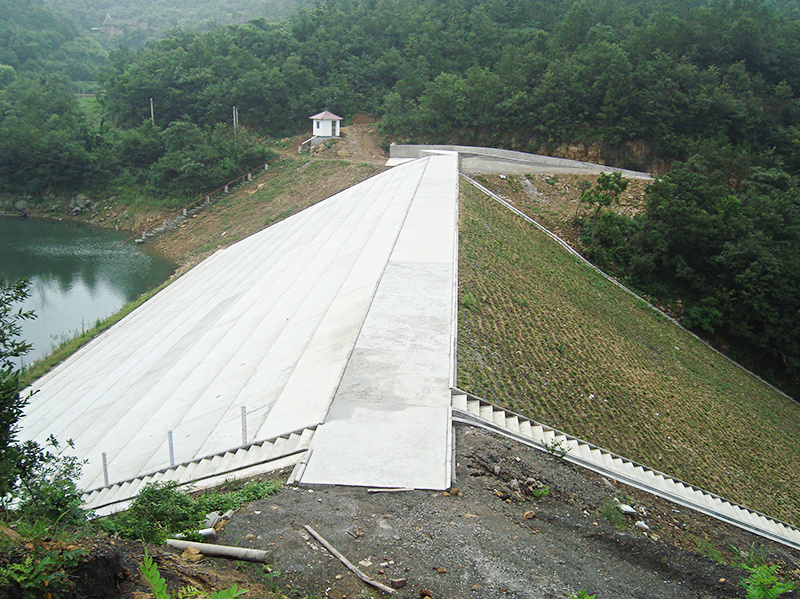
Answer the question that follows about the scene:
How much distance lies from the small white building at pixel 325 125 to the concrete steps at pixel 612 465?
3525 cm

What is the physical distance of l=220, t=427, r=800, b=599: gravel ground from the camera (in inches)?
256

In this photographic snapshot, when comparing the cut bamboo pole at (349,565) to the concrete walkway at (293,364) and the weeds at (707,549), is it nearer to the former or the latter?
the concrete walkway at (293,364)

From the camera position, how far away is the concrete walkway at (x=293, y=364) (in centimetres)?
1013

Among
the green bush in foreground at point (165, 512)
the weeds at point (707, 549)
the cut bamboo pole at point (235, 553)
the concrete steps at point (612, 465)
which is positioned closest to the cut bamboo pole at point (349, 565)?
the cut bamboo pole at point (235, 553)

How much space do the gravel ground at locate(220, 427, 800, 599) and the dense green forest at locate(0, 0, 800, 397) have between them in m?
18.8

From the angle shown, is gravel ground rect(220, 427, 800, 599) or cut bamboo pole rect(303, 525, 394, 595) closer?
cut bamboo pole rect(303, 525, 394, 595)

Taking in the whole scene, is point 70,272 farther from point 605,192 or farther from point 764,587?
point 764,587

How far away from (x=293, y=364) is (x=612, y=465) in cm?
660

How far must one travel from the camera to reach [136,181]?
142ft

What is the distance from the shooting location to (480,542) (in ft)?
23.7

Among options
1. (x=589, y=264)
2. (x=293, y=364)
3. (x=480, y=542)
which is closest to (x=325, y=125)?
(x=589, y=264)

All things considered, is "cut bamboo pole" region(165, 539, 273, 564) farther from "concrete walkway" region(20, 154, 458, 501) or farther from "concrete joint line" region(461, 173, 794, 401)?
"concrete joint line" region(461, 173, 794, 401)

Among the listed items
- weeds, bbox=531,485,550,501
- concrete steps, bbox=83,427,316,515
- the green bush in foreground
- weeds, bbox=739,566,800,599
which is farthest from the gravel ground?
concrete steps, bbox=83,427,316,515

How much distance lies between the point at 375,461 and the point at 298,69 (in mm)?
45134
